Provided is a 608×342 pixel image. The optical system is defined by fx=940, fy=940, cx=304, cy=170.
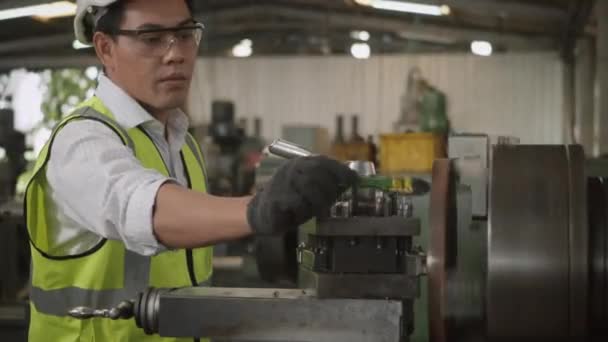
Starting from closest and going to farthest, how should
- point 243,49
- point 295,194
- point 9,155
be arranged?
point 295,194 < point 9,155 < point 243,49

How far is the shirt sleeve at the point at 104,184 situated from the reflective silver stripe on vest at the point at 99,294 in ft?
0.38

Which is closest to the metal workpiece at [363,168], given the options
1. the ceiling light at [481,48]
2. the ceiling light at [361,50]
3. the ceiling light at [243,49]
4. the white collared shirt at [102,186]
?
the white collared shirt at [102,186]

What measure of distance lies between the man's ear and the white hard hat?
27mm

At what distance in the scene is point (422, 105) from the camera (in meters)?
6.58

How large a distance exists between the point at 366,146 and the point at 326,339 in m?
5.11

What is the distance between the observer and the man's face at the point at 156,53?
1.29m

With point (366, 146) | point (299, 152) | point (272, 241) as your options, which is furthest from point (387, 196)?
point (366, 146)

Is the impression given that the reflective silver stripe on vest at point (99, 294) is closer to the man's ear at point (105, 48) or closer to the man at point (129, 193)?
the man at point (129, 193)

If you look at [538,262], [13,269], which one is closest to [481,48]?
[13,269]

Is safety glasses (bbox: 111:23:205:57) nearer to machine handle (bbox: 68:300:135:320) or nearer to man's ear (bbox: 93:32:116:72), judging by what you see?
man's ear (bbox: 93:32:116:72)

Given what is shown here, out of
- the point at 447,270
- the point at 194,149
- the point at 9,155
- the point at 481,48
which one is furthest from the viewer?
the point at 481,48

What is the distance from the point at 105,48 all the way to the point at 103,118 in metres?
0.14

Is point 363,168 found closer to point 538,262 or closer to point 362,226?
point 362,226

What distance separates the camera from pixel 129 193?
1095mm
